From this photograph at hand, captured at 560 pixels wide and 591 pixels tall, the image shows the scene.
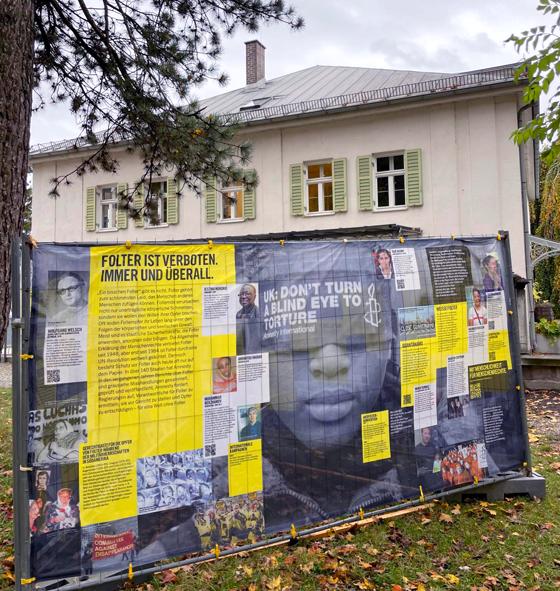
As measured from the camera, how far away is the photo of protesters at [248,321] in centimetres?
338

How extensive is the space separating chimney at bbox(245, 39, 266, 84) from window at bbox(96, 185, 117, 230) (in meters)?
7.89

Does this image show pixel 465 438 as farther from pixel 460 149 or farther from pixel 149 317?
pixel 460 149

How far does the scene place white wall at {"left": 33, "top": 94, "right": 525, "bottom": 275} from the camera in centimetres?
1388

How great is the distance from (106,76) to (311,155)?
10.3 m

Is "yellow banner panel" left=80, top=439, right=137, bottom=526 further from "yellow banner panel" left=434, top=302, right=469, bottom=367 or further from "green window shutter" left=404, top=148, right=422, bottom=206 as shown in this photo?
"green window shutter" left=404, top=148, right=422, bottom=206

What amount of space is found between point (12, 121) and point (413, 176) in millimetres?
12449

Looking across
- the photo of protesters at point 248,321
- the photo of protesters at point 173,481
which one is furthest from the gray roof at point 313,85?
the photo of protesters at point 173,481

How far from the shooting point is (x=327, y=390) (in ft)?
11.9

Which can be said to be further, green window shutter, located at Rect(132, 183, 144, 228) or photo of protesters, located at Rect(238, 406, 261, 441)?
green window shutter, located at Rect(132, 183, 144, 228)

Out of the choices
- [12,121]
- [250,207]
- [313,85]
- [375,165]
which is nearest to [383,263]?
[12,121]

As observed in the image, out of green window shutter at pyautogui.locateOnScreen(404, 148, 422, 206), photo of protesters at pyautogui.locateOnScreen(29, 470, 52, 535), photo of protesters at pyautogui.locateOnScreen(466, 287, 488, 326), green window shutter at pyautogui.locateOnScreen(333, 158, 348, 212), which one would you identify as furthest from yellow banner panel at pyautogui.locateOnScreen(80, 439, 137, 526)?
green window shutter at pyautogui.locateOnScreen(333, 158, 348, 212)

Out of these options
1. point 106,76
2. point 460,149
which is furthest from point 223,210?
point 106,76

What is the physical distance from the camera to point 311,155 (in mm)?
16047

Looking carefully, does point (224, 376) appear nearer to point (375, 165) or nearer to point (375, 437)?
point (375, 437)
